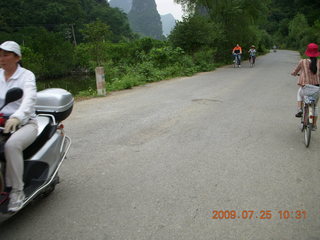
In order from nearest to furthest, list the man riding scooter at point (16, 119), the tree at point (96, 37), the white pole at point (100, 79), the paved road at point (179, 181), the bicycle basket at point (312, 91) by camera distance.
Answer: the man riding scooter at point (16, 119) → the paved road at point (179, 181) → the bicycle basket at point (312, 91) → the white pole at point (100, 79) → the tree at point (96, 37)

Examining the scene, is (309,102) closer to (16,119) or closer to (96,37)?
(16,119)

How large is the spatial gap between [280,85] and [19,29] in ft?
193

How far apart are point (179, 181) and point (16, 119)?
2.20 meters

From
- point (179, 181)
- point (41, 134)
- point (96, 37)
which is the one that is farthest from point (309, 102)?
point (96, 37)

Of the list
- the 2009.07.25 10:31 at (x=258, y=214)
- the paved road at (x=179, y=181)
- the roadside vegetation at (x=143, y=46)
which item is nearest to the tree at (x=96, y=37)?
the roadside vegetation at (x=143, y=46)

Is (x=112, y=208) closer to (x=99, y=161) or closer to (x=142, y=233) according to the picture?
(x=142, y=233)

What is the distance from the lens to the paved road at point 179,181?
3141 millimetres

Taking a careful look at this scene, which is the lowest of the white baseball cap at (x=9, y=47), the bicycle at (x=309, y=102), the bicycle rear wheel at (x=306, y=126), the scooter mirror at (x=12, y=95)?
the bicycle rear wheel at (x=306, y=126)

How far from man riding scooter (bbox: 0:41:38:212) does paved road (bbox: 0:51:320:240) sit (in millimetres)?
524

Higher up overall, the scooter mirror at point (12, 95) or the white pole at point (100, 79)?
the scooter mirror at point (12, 95)

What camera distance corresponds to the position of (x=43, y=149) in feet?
11.1

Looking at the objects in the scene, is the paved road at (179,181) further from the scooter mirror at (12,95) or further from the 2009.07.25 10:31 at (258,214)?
the scooter mirror at (12,95)

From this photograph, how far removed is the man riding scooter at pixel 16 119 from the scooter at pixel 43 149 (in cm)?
7

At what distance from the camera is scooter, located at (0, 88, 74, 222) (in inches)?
116
